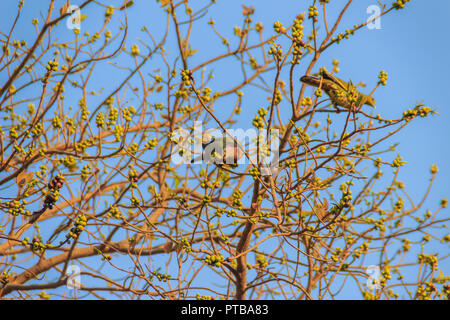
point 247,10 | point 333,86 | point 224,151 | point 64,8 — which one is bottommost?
point 224,151

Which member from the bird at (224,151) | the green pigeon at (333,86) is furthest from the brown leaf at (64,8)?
the green pigeon at (333,86)

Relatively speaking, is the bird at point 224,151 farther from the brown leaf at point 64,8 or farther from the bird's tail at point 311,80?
the brown leaf at point 64,8

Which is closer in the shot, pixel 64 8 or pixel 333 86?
pixel 333 86

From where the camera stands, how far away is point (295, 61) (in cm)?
298

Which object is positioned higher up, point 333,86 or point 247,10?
point 247,10

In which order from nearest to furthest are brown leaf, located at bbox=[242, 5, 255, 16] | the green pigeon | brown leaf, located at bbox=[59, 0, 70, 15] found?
the green pigeon, brown leaf, located at bbox=[59, 0, 70, 15], brown leaf, located at bbox=[242, 5, 255, 16]

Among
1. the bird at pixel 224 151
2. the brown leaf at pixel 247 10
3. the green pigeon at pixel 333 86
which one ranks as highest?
the brown leaf at pixel 247 10

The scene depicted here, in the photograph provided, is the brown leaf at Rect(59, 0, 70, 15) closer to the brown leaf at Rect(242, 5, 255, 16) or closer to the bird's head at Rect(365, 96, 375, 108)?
the brown leaf at Rect(242, 5, 255, 16)

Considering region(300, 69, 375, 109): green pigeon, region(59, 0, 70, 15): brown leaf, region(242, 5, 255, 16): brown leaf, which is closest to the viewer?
region(300, 69, 375, 109): green pigeon

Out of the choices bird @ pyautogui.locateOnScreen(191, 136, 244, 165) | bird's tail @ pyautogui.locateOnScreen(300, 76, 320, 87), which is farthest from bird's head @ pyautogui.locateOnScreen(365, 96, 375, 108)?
bird @ pyautogui.locateOnScreen(191, 136, 244, 165)

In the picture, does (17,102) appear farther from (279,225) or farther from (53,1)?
(279,225)

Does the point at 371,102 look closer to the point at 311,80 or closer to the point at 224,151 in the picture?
the point at 311,80

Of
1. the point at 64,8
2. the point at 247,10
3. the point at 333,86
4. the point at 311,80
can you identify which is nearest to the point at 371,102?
the point at 333,86
